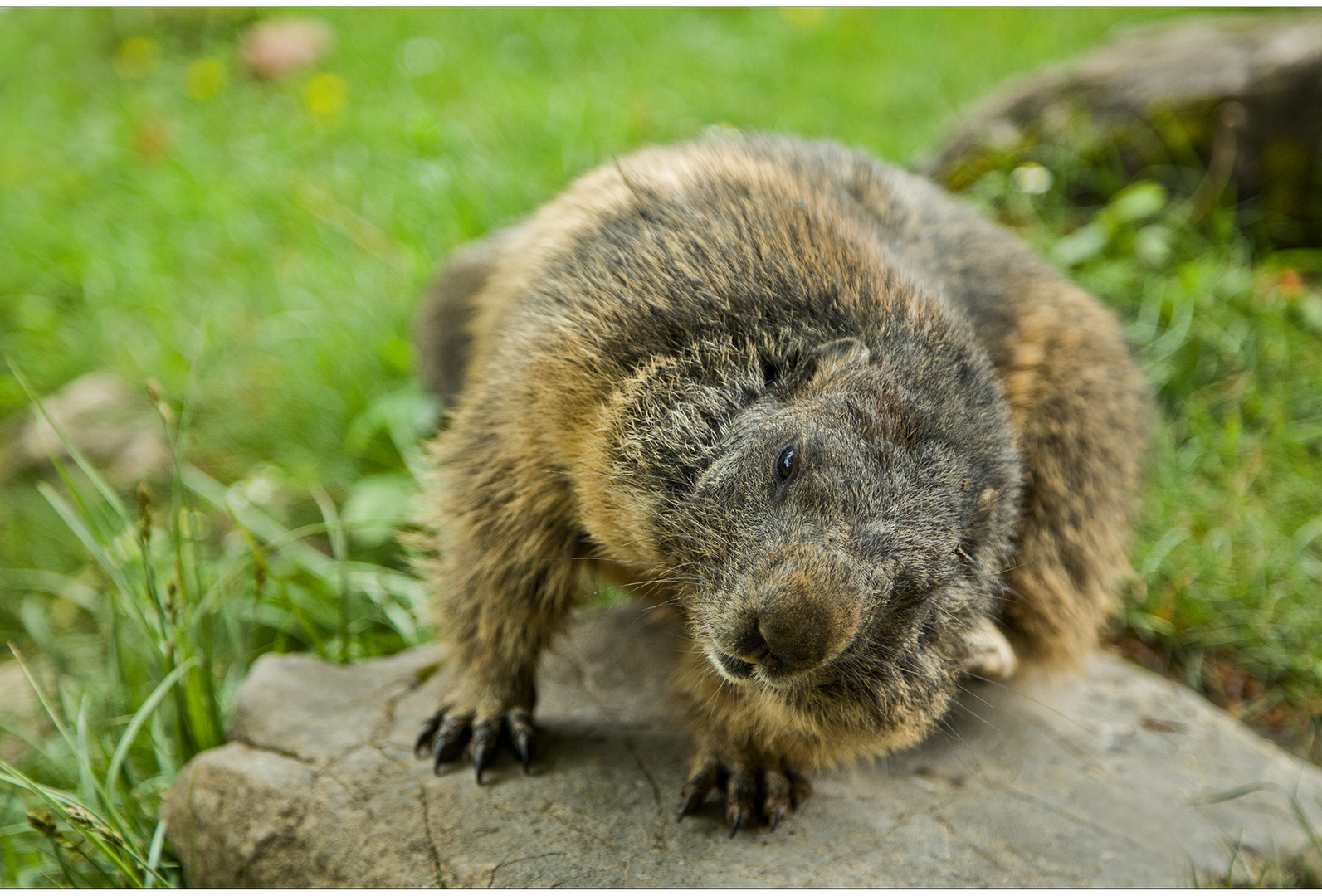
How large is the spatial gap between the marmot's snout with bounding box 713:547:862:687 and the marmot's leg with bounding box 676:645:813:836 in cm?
64

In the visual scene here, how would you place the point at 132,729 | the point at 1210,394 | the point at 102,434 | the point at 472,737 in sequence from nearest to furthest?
the point at 132,729 → the point at 472,737 → the point at 1210,394 → the point at 102,434

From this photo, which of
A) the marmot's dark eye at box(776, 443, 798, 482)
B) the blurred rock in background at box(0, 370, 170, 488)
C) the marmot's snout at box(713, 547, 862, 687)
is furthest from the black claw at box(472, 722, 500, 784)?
the blurred rock in background at box(0, 370, 170, 488)

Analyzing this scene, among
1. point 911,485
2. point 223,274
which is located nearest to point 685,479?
point 911,485

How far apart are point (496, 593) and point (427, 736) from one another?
0.56 m

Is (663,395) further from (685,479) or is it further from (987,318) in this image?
(987,318)

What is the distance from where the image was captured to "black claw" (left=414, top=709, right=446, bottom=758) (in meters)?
3.39

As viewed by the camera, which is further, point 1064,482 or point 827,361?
point 1064,482

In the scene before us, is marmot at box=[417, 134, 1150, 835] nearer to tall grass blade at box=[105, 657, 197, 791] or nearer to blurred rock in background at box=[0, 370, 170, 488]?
tall grass blade at box=[105, 657, 197, 791]

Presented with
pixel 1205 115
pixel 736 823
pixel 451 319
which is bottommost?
pixel 736 823

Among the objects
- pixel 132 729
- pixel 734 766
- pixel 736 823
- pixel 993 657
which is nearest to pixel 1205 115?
pixel 993 657

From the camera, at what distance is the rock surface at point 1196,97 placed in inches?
252

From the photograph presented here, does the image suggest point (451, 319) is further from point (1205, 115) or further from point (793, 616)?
point (1205, 115)

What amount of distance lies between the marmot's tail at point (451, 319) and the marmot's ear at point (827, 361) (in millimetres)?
2341

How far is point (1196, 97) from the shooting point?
21.6ft
